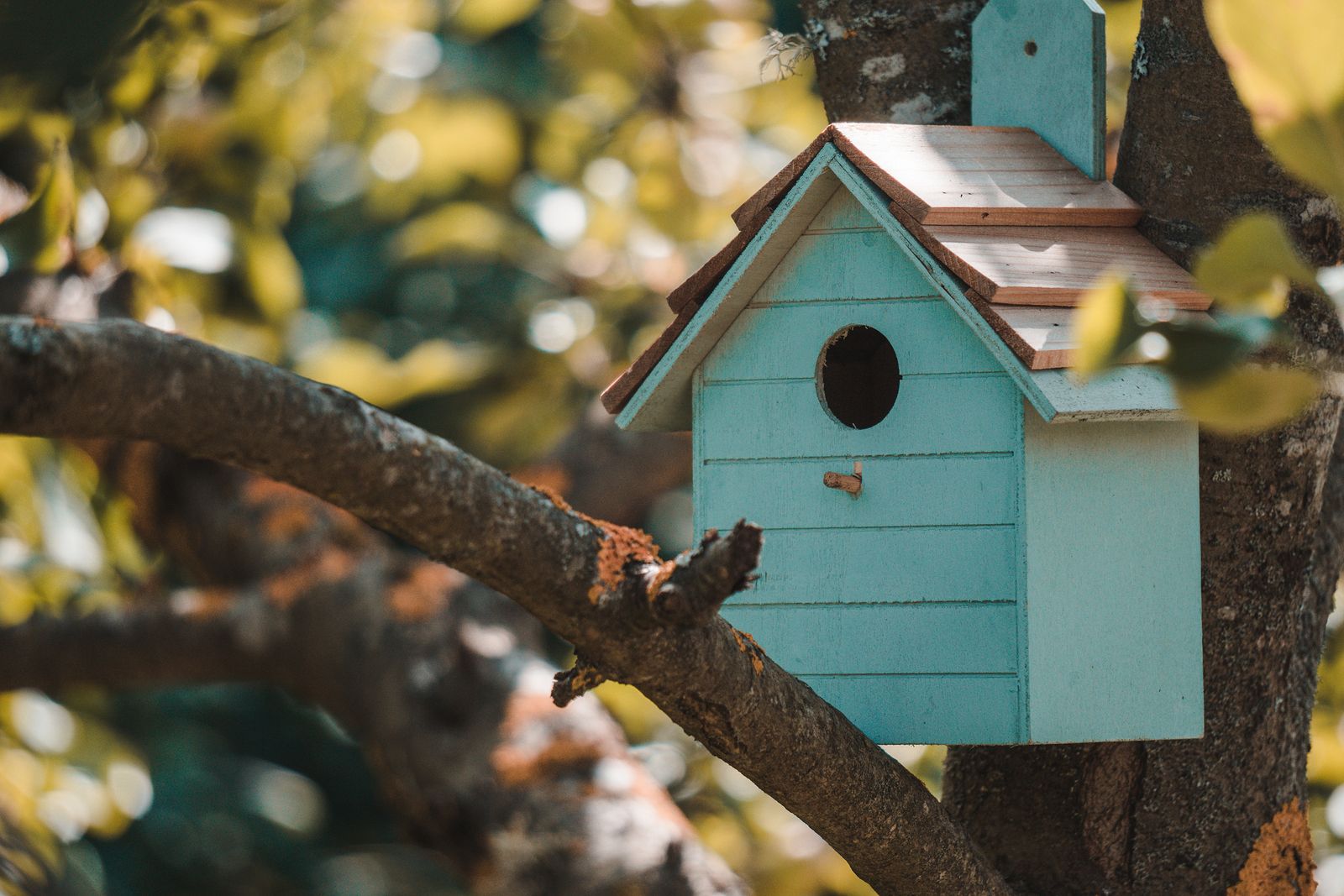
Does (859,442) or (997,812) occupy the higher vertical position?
(859,442)

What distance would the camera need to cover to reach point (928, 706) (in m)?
1.79

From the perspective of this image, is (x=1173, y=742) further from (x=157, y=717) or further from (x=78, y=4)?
(x=157, y=717)

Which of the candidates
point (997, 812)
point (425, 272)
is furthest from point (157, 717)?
point (997, 812)

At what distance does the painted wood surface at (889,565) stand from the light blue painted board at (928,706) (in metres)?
0.10

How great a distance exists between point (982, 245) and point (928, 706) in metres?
0.57

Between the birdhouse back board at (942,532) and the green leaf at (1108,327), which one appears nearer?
the green leaf at (1108,327)

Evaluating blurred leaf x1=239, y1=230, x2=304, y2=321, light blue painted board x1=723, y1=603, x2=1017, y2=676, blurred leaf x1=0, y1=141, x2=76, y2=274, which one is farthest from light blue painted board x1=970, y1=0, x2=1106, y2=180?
blurred leaf x1=239, y1=230, x2=304, y2=321

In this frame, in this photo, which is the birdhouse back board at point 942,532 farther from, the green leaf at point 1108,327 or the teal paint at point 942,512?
the green leaf at point 1108,327

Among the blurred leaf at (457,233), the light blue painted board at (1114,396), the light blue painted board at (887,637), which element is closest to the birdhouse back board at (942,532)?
the light blue painted board at (887,637)

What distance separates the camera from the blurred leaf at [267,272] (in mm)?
3975

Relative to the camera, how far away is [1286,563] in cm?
191

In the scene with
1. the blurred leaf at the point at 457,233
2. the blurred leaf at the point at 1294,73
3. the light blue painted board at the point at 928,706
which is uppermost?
the blurred leaf at the point at 1294,73

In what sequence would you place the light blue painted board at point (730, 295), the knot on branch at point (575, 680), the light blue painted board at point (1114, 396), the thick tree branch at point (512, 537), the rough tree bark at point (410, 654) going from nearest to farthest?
the thick tree branch at point (512, 537), the knot on branch at point (575, 680), the light blue painted board at point (1114, 396), the light blue painted board at point (730, 295), the rough tree bark at point (410, 654)

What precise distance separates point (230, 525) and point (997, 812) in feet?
8.41
